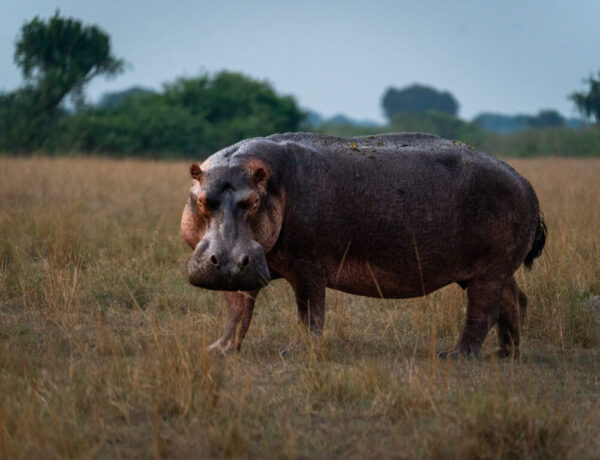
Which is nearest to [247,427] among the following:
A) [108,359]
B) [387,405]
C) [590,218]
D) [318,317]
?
[387,405]

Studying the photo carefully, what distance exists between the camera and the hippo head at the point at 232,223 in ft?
13.2

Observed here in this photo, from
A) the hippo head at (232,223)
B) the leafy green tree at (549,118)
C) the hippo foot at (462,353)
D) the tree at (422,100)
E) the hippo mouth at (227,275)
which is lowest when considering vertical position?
the hippo foot at (462,353)

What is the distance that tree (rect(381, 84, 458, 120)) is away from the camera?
244 feet

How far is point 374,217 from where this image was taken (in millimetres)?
4711

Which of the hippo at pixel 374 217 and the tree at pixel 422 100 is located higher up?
the tree at pixel 422 100

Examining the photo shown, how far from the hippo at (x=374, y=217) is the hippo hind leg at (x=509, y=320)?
0.03 ft

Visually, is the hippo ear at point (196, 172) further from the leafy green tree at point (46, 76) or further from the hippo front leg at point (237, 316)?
the leafy green tree at point (46, 76)

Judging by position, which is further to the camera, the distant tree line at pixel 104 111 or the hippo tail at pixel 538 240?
the distant tree line at pixel 104 111

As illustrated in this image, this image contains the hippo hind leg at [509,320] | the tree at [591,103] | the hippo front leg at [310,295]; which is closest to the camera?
the hippo front leg at [310,295]

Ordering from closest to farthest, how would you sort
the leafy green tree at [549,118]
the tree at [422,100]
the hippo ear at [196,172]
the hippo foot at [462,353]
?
the hippo ear at [196,172] < the hippo foot at [462,353] < the leafy green tree at [549,118] < the tree at [422,100]

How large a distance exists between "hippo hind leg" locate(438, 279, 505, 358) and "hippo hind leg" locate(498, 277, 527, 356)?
20 cm

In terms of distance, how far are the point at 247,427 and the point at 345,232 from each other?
1.56 meters

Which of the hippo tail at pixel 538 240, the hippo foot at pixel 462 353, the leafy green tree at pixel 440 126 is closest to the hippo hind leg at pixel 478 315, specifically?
the hippo foot at pixel 462 353

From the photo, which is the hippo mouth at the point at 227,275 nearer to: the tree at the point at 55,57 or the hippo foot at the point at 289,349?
the hippo foot at the point at 289,349
